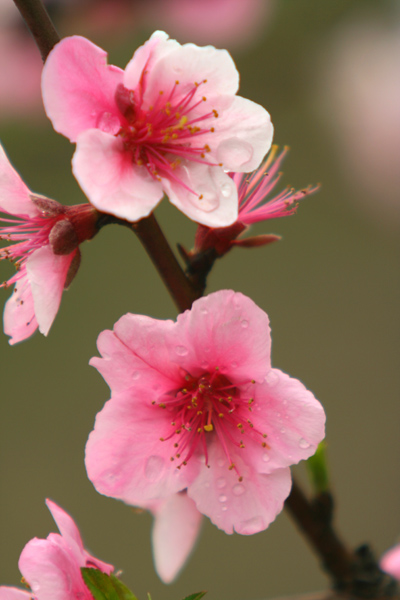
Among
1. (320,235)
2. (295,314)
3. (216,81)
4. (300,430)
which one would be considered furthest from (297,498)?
(320,235)

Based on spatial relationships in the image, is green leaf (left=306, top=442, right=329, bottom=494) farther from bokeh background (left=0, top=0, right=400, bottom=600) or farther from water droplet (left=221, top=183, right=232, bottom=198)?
bokeh background (left=0, top=0, right=400, bottom=600)

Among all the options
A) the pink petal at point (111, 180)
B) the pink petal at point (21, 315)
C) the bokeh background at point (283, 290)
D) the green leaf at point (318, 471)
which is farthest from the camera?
the bokeh background at point (283, 290)

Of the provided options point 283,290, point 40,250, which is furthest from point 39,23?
point 283,290

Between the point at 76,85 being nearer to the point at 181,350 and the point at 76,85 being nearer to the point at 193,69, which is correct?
the point at 193,69

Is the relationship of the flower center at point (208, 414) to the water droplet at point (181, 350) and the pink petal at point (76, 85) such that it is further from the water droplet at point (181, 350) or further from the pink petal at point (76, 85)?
the pink petal at point (76, 85)

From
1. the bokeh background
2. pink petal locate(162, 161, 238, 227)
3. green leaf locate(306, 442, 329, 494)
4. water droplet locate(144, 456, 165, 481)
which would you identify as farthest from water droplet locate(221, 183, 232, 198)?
the bokeh background

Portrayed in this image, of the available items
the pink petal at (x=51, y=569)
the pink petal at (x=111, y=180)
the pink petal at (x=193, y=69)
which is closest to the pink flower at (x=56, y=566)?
the pink petal at (x=51, y=569)

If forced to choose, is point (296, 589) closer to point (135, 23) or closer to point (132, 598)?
point (132, 598)
